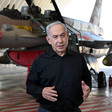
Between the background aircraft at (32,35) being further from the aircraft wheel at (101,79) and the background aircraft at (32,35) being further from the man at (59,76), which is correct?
the man at (59,76)

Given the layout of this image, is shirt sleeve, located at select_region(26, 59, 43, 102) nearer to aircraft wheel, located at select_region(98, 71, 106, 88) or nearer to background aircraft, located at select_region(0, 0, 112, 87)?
background aircraft, located at select_region(0, 0, 112, 87)

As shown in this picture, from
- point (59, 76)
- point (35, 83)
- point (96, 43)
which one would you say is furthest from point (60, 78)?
point (96, 43)

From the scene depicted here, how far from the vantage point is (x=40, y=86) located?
161 cm

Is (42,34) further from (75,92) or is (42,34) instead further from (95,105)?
(75,92)

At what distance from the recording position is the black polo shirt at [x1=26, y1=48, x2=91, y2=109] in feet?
5.00

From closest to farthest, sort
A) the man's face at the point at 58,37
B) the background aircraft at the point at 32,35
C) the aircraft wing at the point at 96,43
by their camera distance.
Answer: the man's face at the point at 58,37
the background aircraft at the point at 32,35
the aircraft wing at the point at 96,43

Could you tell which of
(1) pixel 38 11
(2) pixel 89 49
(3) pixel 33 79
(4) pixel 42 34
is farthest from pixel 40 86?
(2) pixel 89 49

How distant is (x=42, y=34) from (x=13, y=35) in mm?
1005

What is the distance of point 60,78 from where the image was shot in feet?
5.03

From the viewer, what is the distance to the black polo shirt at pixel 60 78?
5.00 feet

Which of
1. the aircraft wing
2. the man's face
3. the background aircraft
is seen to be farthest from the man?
the aircraft wing

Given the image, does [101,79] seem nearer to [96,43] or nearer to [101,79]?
[101,79]

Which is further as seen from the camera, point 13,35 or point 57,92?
point 13,35

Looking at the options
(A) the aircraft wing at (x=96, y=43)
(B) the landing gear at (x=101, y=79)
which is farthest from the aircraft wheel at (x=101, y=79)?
(A) the aircraft wing at (x=96, y=43)
